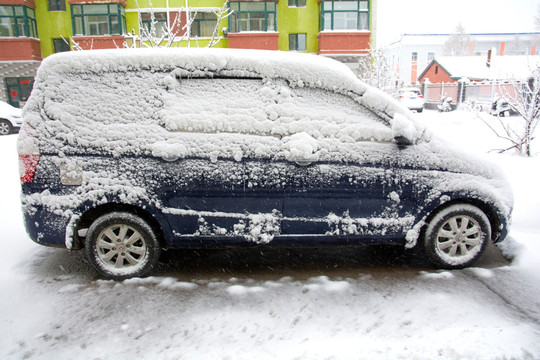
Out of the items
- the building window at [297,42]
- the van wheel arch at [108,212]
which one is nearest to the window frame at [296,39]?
the building window at [297,42]

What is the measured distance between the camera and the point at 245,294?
10.8 ft

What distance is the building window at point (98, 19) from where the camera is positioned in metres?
23.3

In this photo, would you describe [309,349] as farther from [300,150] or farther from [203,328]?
[300,150]

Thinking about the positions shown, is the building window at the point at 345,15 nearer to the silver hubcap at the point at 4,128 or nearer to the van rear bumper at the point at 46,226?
the silver hubcap at the point at 4,128

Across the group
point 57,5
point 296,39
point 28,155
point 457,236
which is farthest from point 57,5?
point 457,236

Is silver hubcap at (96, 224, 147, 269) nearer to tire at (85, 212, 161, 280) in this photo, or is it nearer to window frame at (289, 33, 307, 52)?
tire at (85, 212, 161, 280)

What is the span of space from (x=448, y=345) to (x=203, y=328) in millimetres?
1659

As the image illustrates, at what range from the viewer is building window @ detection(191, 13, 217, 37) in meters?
24.1

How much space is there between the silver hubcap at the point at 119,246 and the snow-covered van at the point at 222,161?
1 centimetres

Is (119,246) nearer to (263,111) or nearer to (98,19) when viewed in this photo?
(263,111)

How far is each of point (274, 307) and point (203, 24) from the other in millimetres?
24029

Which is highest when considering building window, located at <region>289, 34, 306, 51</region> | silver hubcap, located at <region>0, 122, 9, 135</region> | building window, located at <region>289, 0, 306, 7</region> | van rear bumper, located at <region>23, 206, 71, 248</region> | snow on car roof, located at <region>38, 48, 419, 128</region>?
building window, located at <region>289, 0, 306, 7</region>

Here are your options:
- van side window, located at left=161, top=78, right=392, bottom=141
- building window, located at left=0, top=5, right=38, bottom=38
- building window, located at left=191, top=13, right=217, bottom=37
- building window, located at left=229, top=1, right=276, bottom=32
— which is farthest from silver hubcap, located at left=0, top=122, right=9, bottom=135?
van side window, located at left=161, top=78, right=392, bottom=141

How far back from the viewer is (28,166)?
3.32 metres
